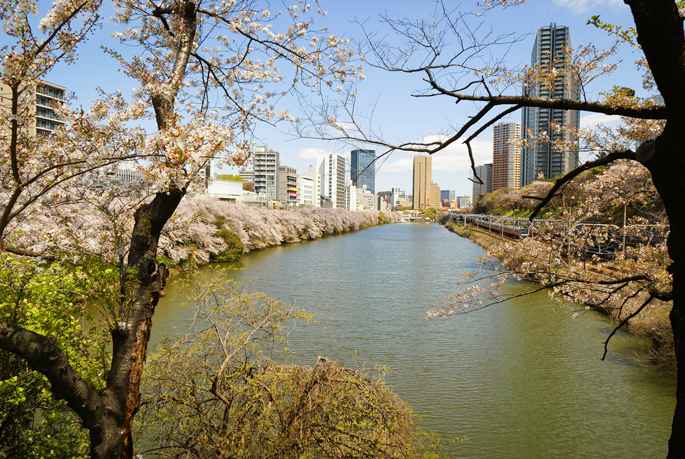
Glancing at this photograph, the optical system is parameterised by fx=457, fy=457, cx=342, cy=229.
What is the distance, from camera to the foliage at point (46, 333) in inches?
143

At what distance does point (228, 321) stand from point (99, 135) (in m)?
2.42

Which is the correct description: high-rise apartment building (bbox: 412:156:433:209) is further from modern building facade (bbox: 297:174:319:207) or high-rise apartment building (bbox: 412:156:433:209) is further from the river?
the river

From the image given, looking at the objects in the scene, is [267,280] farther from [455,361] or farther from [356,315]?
[455,361]

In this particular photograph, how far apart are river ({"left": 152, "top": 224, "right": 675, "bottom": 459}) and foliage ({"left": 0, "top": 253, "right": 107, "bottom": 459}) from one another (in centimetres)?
159

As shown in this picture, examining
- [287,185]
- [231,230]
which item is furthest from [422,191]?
[231,230]

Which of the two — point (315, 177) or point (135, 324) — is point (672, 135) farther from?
point (315, 177)

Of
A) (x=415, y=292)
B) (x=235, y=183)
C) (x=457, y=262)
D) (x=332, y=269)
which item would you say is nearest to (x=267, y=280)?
(x=332, y=269)

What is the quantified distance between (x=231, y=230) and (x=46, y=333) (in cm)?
2087

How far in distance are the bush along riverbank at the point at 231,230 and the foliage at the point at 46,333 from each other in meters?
0.93

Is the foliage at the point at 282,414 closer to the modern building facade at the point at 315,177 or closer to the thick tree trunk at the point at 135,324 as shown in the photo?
the thick tree trunk at the point at 135,324

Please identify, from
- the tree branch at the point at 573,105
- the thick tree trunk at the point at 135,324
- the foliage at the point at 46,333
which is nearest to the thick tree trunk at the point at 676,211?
the tree branch at the point at 573,105

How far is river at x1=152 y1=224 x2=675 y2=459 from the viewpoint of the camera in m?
6.12

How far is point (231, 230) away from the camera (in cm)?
2414

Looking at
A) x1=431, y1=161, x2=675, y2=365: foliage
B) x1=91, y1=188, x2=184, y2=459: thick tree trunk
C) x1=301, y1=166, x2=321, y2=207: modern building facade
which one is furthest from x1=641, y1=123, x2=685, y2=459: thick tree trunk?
x1=301, y1=166, x2=321, y2=207: modern building facade
